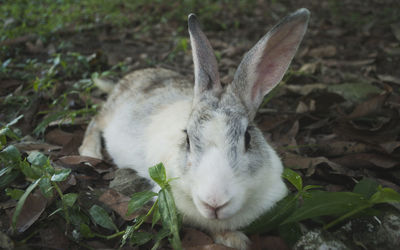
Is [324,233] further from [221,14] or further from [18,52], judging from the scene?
[221,14]

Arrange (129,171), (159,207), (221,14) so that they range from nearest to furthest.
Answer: (159,207), (129,171), (221,14)

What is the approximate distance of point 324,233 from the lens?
2311 mm

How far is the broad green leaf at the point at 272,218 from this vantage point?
8.23 feet

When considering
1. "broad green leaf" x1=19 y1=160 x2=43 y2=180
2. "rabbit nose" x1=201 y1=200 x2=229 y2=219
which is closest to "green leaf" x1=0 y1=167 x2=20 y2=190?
"broad green leaf" x1=19 y1=160 x2=43 y2=180

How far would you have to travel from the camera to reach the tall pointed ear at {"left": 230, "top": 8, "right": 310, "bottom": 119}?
2734 mm

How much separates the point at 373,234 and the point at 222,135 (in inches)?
49.3

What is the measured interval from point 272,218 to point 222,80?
291 centimetres

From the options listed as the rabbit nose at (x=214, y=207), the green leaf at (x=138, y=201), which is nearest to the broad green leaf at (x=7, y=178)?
the green leaf at (x=138, y=201)

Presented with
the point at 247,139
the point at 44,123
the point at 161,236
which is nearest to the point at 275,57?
the point at 247,139

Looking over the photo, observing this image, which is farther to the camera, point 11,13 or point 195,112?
point 11,13

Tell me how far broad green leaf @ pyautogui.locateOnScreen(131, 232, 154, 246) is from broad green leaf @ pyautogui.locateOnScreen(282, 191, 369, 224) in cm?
98

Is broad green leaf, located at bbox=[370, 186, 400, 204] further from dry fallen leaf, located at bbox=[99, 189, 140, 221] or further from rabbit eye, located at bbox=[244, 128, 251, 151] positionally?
dry fallen leaf, located at bbox=[99, 189, 140, 221]

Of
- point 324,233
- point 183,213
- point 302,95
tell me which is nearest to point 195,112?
point 183,213

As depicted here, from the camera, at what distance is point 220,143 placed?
2350 mm
